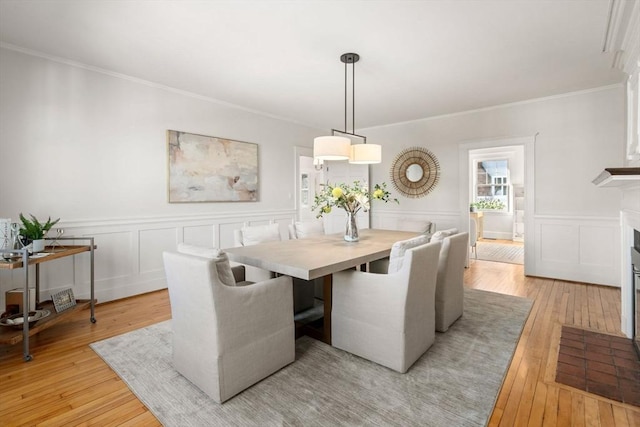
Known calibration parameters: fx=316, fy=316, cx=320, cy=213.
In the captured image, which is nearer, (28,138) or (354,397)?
(354,397)

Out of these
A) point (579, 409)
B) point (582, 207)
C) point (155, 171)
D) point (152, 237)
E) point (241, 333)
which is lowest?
point (579, 409)

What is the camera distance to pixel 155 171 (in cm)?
391

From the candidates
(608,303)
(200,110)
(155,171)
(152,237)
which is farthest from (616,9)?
(152,237)

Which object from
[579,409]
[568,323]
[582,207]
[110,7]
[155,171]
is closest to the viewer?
[579,409]

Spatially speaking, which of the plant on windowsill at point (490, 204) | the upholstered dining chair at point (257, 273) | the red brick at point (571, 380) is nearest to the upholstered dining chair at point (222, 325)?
the upholstered dining chair at point (257, 273)

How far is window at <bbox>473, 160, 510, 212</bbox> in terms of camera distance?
842 cm

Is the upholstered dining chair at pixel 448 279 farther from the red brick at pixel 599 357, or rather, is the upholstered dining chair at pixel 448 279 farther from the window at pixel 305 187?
the window at pixel 305 187

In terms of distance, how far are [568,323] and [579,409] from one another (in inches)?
57.8

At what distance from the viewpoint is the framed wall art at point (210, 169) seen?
4094 millimetres

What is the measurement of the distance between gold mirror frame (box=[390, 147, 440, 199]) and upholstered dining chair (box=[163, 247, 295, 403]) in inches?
165

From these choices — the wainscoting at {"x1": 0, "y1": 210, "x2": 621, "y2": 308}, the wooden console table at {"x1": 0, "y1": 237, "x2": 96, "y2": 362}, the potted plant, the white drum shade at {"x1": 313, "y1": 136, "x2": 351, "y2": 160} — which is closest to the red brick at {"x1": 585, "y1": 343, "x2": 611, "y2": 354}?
the wainscoting at {"x1": 0, "y1": 210, "x2": 621, "y2": 308}

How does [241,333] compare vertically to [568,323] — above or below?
above

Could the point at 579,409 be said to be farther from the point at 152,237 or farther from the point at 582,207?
the point at 152,237

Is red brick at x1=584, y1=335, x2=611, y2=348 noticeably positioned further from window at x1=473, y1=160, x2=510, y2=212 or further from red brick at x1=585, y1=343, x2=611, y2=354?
window at x1=473, y1=160, x2=510, y2=212
